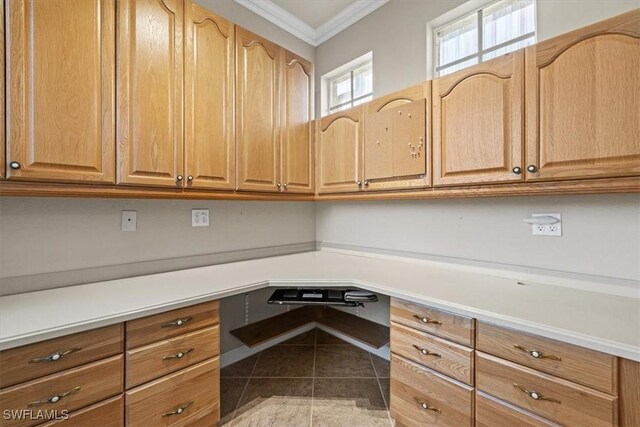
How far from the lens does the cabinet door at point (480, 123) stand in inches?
51.8

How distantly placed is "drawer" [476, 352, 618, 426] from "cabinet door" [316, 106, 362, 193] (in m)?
1.33

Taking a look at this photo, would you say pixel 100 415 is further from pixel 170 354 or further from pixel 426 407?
pixel 426 407

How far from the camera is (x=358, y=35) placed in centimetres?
242

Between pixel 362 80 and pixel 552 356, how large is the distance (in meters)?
2.43

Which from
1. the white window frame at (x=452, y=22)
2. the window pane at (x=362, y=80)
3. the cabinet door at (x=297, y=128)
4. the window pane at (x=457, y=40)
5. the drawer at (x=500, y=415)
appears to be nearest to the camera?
the drawer at (x=500, y=415)

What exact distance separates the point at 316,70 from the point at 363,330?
8.44ft

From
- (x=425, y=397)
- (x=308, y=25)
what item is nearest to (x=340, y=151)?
(x=308, y=25)

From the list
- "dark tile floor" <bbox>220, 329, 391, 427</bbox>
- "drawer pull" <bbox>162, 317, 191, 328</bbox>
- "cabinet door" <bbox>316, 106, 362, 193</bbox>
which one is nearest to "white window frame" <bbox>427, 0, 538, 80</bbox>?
"cabinet door" <bbox>316, 106, 362, 193</bbox>

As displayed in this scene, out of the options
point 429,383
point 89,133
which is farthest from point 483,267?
A: point 89,133

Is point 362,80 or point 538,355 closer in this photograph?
point 538,355

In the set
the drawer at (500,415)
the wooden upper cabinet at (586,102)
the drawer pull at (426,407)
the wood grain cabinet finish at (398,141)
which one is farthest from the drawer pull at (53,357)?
the wooden upper cabinet at (586,102)

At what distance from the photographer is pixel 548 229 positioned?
1.46 meters

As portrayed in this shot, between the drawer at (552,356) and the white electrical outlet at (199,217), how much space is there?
6.06 ft

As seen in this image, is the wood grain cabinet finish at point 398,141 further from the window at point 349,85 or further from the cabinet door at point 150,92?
the cabinet door at point 150,92
